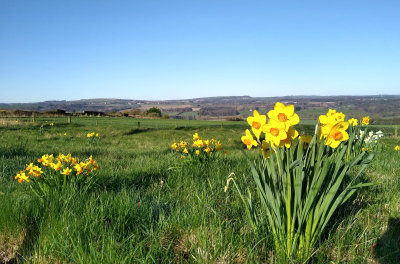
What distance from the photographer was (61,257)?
240 cm

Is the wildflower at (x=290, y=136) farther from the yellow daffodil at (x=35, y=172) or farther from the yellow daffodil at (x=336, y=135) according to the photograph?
the yellow daffodil at (x=35, y=172)

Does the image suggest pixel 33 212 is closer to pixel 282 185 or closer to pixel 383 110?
pixel 282 185

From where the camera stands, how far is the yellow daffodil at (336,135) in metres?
2.13

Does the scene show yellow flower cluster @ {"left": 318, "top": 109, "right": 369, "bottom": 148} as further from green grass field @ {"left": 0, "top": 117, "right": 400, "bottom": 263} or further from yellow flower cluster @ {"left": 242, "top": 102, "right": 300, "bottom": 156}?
green grass field @ {"left": 0, "top": 117, "right": 400, "bottom": 263}

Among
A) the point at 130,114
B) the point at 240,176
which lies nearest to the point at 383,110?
the point at 130,114

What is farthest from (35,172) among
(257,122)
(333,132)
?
(333,132)

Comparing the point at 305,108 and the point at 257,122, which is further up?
the point at 257,122

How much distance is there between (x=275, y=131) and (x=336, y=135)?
48cm

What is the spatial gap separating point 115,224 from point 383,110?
67979 mm

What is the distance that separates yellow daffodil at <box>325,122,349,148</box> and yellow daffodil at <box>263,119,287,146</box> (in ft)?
1.28

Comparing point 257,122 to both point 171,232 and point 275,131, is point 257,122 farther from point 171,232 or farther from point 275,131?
point 171,232

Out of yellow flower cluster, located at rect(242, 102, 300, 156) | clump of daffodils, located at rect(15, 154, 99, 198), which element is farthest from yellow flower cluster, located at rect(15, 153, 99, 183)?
yellow flower cluster, located at rect(242, 102, 300, 156)

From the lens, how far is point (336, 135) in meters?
2.14

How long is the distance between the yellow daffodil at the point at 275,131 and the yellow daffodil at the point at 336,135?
0.39m
